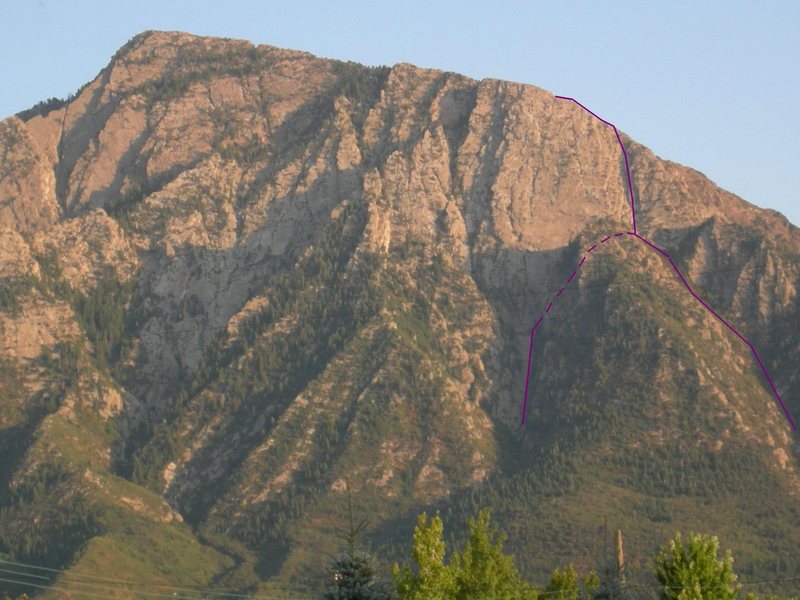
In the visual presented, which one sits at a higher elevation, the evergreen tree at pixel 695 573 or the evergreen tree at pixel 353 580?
the evergreen tree at pixel 695 573

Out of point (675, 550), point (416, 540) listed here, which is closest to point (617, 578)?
point (675, 550)

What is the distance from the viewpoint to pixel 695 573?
92125mm

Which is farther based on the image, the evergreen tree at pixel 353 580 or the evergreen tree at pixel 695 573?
the evergreen tree at pixel 695 573

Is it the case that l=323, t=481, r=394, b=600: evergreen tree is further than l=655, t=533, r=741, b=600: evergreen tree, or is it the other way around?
l=655, t=533, r=741, b=600: evergreen tree

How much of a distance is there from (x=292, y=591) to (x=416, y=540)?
10703cm

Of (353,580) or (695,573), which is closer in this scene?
(353,580)

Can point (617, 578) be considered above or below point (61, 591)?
below

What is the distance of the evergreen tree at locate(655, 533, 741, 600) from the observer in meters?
91.3

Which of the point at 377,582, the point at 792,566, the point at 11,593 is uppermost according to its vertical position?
the point at 792,566

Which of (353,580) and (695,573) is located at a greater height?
(695,573)

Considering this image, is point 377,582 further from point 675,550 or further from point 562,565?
point 562,565

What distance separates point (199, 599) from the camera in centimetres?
19925

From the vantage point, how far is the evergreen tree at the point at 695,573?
91.3 m

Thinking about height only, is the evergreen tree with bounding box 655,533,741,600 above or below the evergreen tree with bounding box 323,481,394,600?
above
